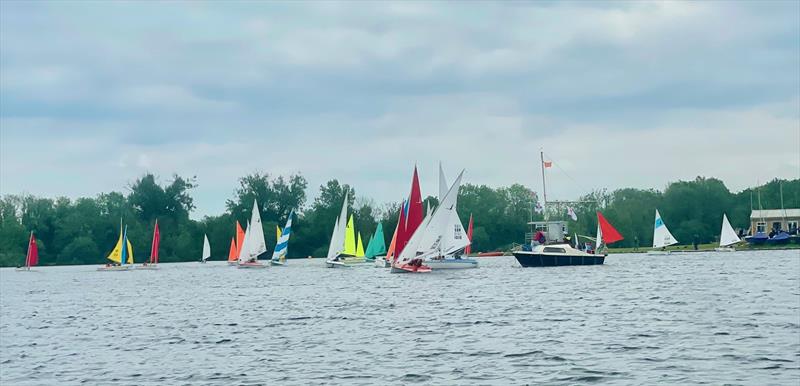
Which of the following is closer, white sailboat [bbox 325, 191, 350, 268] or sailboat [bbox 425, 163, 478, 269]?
sailboat [bbox 425, 163, 478, 269]

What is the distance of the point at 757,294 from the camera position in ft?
170

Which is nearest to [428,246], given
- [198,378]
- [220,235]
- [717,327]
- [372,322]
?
[372,322]

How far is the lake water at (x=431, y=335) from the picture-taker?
94.2 ft

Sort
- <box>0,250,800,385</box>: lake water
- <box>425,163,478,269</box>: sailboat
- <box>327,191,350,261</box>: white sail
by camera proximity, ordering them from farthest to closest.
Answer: <box>327,191,350,261</box>: white sail < <box>425,163,478,269</box>: sailboat < <box>0,250,800,385</box>: lake water

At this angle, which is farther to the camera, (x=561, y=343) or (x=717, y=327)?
(x=717, y=327)

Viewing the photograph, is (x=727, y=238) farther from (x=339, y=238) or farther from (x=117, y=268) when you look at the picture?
(x=117, y=268)

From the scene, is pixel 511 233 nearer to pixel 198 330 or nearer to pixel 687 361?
pixel 198 330

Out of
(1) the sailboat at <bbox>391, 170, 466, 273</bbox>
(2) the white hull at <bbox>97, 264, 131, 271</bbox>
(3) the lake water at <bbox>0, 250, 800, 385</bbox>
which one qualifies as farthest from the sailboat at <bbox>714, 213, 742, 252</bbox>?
(2) the white hull at <bbox>97, 264, 131, 271</bbox>

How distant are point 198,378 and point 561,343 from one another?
1178 cm

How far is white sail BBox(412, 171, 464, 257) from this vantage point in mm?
84875

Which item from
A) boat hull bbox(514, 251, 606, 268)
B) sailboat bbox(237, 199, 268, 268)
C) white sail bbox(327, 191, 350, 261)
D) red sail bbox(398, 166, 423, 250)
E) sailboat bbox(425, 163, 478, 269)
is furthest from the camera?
sailboat bbox(237, 199, 268, 268)

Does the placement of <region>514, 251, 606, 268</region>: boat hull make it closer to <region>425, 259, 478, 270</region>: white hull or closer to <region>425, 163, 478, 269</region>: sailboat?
<region>425, 259, 478, 270</region>: white hull

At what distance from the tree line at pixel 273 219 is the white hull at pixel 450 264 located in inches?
2914

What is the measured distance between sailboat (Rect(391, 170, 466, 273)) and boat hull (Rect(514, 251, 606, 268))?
1004 cm
